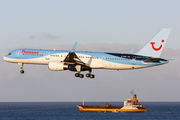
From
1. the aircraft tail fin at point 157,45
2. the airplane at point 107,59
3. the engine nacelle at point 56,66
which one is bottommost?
the engine nacelle at point 56,66

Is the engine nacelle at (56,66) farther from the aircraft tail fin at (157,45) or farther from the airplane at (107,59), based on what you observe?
the aircraft tail fin at (157,45)

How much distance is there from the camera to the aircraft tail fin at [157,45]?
58906 millimetres

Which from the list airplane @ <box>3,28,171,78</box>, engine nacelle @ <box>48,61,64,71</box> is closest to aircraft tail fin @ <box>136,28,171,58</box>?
airplane @ <box>3,28,171,78</box>

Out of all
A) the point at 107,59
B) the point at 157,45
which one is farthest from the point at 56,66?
the point at 157,45

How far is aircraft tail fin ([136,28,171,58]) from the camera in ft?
193

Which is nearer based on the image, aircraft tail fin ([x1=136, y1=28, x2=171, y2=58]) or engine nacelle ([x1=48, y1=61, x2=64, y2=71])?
engine nacelle ([x1=48, y1=61, x2=64, y2=71])

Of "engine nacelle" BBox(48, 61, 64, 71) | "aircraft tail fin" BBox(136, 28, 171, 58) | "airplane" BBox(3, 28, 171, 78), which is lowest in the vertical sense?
"engine nacelle" BBox(48, 61, 64, 71)

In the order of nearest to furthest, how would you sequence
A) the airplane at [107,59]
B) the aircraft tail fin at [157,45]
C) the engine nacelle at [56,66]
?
1. the airplane at [107,59]
2. the engine nacelle at [56,66]
3. the aircraft tail fin at [157,45]

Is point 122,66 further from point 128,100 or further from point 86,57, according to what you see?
point 128,100

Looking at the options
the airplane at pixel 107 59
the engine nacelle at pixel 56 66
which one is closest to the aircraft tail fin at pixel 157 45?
the airplane at pixel 107 59

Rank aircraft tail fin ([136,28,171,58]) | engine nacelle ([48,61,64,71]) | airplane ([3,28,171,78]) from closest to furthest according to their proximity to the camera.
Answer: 1. airplane ([3,28,171,78])
2. engine nacelle ([48,61,64,71])
3. aircraft tail fin ([136,28,171,58])

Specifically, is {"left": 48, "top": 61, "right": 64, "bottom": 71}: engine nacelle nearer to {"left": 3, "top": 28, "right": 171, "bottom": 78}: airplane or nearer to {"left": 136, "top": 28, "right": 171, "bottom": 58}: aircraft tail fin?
{"left": 3, "top": 28, "right": 171, "bottom": 78}: airplane

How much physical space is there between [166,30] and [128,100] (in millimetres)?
77813

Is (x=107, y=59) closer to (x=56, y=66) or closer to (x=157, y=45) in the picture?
(x=56, y=66)
